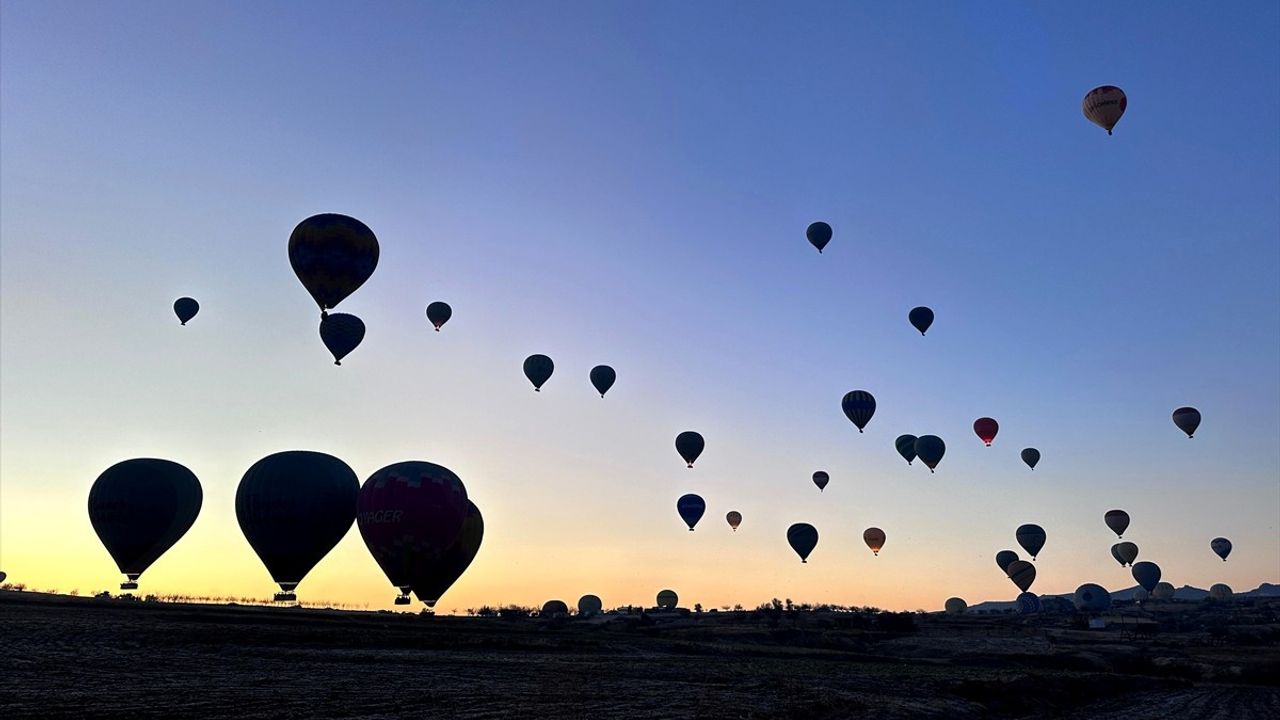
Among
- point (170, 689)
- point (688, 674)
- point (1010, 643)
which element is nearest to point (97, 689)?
point (170, 689)

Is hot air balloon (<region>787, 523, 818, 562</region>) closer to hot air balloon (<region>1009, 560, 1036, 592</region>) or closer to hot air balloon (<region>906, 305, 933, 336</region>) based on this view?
hot air balloon (<region>906, 305, 933, 336</region>)

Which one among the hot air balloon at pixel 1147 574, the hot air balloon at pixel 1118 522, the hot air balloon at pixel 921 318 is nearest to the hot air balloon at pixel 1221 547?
the hot air balloon at pixel 1147 574

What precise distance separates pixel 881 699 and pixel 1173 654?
3792 centimetres

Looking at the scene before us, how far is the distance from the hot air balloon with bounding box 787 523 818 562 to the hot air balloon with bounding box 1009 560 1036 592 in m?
37.1

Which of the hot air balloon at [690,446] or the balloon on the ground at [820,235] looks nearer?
the balloon on the ground at [820,235]

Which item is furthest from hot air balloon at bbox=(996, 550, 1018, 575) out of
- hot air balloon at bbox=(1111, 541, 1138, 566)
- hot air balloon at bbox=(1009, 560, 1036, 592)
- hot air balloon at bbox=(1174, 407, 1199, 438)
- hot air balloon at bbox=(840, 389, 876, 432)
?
hot air balloon at bbox=(840, 389, 876, 432)

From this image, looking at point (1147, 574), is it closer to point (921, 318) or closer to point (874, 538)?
point (874, 538)

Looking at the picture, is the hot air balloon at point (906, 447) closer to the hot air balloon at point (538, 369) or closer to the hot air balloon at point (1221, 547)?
the hot air balloon at point (538, 369)

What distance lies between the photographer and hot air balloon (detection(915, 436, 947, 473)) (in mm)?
70938

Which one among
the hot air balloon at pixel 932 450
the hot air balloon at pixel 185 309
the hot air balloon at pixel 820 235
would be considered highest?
the hot air balloon at pixel 820 235

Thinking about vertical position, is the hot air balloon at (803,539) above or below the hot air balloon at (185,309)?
below

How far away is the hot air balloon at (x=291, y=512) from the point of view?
127 feet

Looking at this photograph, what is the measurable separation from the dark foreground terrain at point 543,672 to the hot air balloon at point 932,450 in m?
14.6

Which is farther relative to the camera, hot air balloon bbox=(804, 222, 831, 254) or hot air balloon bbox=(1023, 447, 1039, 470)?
hot air balloon bbox=(1023, 447, 1039, 470)
